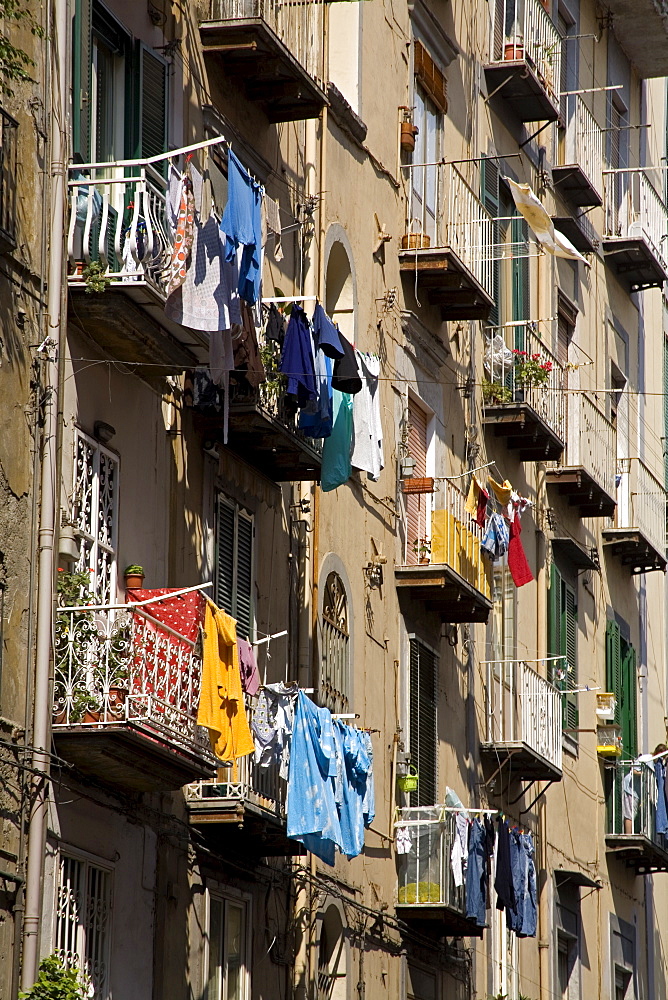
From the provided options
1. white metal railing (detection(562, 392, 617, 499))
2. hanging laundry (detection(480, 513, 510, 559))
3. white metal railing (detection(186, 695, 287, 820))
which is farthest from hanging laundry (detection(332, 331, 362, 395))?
white metal railing (detection(562, 392, 617, 499))

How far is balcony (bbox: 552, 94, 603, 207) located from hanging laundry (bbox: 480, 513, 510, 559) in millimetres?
7277

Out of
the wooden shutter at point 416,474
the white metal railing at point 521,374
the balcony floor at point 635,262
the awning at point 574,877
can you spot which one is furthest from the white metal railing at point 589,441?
the awning at point 574,877

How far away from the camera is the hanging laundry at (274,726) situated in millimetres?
17922

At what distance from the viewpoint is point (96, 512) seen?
16359 mm

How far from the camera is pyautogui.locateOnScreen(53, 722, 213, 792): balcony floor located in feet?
48.6

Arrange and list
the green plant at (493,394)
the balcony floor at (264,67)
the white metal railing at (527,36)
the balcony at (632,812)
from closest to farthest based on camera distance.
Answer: the balcony floor at (264,67), the green plant at (493,394), the white metal railing at (527,36), the balcony at (632,812)

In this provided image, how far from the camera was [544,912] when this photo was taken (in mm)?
27391

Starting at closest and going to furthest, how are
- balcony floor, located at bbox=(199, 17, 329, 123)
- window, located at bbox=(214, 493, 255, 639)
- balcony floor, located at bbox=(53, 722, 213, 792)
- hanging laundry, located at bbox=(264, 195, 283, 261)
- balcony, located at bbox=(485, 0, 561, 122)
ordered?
balcony floor, located at bbox=(53, 722, 213, 792) < window, located at bbox=(214, 493, 255, 639) < balcony floor, located at bbox=(199, 17, 329, 123) < hanging laundry, located at bbox=(264, 195, 283, 261) < balcony, located at bbox=(485, 0, 561, 122)

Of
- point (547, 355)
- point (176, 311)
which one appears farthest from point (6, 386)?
point (547, 355)

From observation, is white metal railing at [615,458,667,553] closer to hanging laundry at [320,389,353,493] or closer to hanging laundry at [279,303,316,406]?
hanging laundry at [320,389,353,493]

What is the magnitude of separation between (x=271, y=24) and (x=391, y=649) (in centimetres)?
708

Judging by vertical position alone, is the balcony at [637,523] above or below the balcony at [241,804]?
above

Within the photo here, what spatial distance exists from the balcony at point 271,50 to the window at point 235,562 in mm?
4028

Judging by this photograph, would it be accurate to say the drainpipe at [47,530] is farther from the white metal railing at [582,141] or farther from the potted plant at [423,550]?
the white metal railing at [582,141]
